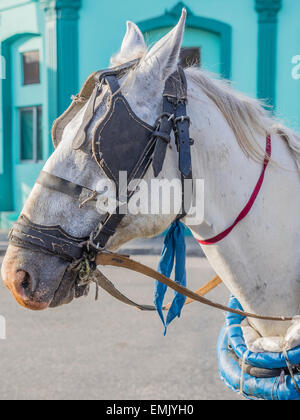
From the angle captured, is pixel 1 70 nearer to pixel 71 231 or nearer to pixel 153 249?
pixel 153 249

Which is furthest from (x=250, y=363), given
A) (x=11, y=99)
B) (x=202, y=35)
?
(x=11, y=99)

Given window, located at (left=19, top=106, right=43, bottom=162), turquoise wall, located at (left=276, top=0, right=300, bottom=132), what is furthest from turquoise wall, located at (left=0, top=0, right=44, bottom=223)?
turquoise wall, located at (left=276, top=0, right=300, bottom=132)

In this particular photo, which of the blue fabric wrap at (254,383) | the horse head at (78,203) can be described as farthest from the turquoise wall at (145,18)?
the horse head at (78,203)

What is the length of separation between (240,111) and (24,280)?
880mm

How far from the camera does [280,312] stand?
1618mm

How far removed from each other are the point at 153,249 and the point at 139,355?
4.66 meters

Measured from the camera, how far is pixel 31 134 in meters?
11.5

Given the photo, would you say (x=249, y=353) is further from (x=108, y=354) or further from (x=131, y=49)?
(x=108, y=354)

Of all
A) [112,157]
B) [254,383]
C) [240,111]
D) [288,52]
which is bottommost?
[254,383]

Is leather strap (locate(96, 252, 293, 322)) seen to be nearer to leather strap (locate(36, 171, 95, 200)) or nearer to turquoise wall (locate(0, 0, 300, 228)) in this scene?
leather strap (locate(36, 171, 95, 200))

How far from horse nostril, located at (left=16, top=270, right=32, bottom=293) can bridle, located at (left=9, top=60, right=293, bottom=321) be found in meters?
0.08

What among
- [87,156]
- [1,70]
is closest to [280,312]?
[87,156]

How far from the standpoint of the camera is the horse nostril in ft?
4.47

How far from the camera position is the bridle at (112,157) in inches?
54.2
